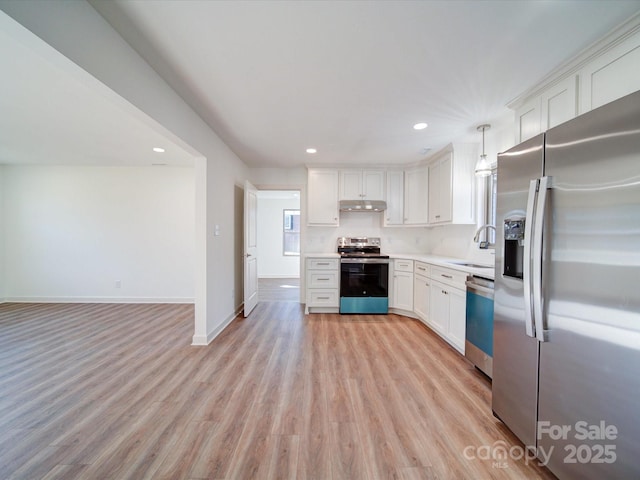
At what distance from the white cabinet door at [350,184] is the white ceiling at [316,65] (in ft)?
3.83

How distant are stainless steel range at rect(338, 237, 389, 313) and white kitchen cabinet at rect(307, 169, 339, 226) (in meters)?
0.83

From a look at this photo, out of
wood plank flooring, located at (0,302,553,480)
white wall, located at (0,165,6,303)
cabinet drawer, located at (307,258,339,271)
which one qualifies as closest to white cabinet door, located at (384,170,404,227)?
cabinet drawer, located at (307,258,339,271)

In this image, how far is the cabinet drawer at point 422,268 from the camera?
3.38m

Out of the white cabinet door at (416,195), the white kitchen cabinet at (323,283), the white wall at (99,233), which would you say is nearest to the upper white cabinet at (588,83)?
the white cabinet door at (416,195)

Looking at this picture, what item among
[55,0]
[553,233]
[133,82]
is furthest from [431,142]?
[55,0]

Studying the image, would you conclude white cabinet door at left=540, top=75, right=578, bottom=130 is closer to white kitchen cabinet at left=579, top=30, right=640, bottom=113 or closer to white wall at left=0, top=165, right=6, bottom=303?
white kitchen cabinet at left=579, top=30, right=640, bottom=113

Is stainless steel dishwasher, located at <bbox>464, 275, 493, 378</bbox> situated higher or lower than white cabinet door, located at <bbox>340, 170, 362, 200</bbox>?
lower

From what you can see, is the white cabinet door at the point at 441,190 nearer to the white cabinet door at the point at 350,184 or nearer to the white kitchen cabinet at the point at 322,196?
the white cabinet door at the point at 350,184

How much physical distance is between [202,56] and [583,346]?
→ 274 centimetres

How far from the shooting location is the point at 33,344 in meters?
2.78

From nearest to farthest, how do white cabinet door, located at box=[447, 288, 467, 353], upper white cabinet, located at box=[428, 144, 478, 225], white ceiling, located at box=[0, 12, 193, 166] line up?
white ceiling, located at box=[0, 12, 193, 166], white cabinet door, located at box=[447, 288, 467, 353], upper white cabinet, located at box=[428, 144, 478, 225]

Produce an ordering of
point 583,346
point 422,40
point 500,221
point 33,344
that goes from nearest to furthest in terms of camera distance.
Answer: point 583,346, point 422,40, point 500,221, point 33,344

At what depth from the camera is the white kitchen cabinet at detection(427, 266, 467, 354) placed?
257cm

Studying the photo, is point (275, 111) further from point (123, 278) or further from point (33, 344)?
point (123, 278)
